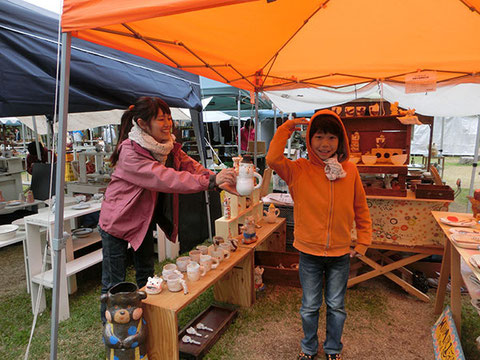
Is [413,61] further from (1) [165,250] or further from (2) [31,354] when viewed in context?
(2) [31,354]

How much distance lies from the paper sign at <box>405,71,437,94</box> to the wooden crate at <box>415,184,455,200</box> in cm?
105

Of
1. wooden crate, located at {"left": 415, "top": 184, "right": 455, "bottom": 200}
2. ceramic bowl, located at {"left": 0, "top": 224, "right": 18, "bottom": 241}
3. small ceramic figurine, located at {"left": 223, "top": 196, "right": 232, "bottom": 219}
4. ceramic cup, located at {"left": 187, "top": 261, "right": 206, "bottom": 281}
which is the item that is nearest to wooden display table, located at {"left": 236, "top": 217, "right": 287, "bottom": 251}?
small ceramic figurine, located at {"left": 223, "top": 196, "right": 232, "bottom": 219}

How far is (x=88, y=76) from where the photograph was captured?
2.95m

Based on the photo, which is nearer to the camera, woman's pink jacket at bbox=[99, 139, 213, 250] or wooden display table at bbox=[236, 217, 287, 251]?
woman's pink jacket at bbox=[99, 139, 213, 250]

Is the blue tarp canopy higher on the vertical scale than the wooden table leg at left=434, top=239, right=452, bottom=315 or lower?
higher

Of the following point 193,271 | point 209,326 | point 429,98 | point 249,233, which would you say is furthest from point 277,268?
point 429,98

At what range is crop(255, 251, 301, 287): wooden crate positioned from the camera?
11.3 ft

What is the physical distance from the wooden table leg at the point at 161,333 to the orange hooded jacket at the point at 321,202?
95 centimetres

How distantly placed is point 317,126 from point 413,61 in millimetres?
1909

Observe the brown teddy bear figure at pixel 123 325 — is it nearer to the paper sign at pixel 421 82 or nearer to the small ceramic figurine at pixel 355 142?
the small ceramic figurine at pixel 355 142

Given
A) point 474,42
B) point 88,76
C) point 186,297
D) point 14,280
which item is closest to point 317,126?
point 186,297

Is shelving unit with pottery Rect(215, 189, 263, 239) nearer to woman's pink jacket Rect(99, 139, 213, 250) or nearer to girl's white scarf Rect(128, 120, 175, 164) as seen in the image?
woman's pink jacket Rect(99, 139, 213, 250)

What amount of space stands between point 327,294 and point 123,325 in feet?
4.33

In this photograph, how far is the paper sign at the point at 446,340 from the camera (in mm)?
1972
